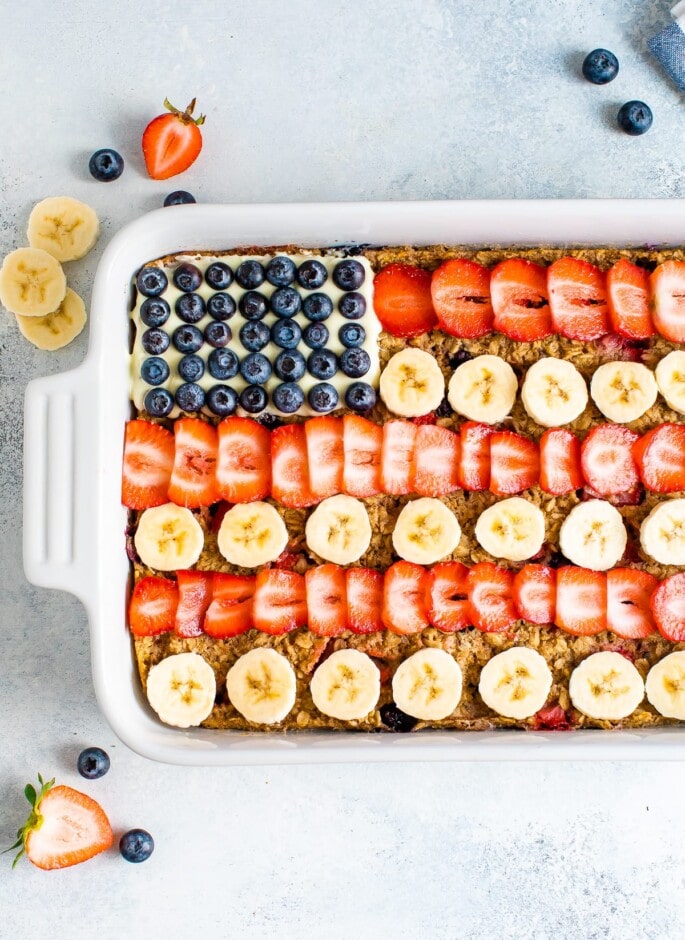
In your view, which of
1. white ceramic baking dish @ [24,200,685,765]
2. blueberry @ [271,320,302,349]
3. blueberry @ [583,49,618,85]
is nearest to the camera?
white ceramic baking dish @ [24,200,685,765]

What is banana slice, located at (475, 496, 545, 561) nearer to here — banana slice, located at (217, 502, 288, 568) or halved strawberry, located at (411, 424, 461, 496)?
halved strawberry, located at (411, 424, 461, 496)

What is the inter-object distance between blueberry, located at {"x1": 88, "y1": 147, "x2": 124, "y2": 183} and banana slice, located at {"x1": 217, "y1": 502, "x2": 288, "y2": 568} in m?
1.04

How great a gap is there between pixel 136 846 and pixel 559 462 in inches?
63.6

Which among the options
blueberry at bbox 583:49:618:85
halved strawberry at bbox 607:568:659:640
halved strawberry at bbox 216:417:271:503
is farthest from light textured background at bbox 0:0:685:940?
halved strawberry at bbox 216:417:271:503

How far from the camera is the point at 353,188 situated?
2701 millimetres

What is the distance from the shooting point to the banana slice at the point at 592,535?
247 cm

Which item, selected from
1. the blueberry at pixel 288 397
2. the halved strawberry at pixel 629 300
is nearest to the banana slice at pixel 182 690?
the blueberry at pixel 288 397

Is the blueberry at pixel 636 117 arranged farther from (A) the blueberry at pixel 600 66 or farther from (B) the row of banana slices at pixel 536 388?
(B) the row of banana slices at pixel 536 388

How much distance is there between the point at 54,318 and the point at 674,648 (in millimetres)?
1971

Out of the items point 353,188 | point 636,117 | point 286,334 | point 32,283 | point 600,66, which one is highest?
point 600,66

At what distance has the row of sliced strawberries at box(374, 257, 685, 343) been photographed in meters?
2.46

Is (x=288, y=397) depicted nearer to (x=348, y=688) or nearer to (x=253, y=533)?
(x=253, y=533)

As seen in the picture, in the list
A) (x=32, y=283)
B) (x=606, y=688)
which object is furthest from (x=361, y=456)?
(x=32, y=283)

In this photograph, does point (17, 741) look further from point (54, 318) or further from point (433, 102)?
point (433, 102)
